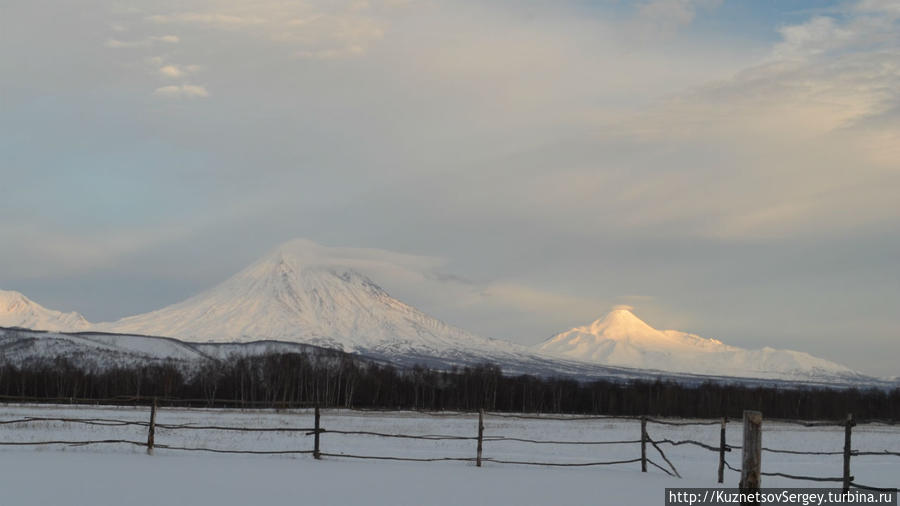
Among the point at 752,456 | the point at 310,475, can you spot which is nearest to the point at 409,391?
the point at 310,475

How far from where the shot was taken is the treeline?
97188 mm

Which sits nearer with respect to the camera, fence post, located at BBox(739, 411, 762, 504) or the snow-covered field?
fence post, located at BBox(739, 411, 762, 504)

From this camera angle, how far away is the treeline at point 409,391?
97.2m

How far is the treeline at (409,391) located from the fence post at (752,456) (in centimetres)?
8187

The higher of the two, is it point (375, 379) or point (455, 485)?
point (455, 485)

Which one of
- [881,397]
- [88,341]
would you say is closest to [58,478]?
[881,397]

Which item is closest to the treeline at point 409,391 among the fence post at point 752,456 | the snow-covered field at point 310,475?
the snow-covered field at point 310,475

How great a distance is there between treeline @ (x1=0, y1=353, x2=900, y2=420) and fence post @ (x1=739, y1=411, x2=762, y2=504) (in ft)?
269

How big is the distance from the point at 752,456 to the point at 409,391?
317 ft

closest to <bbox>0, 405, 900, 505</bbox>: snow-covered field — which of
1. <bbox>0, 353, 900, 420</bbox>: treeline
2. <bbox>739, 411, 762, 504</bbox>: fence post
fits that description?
<bbox>739, 411, 762, 504</bbox>: fence post

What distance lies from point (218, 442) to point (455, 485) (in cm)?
1662

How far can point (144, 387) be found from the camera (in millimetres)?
100125

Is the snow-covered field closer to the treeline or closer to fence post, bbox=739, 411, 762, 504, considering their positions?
fence post, bbox=739, 411, 762, 504

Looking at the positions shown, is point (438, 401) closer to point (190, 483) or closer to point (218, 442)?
point (218, 442)
